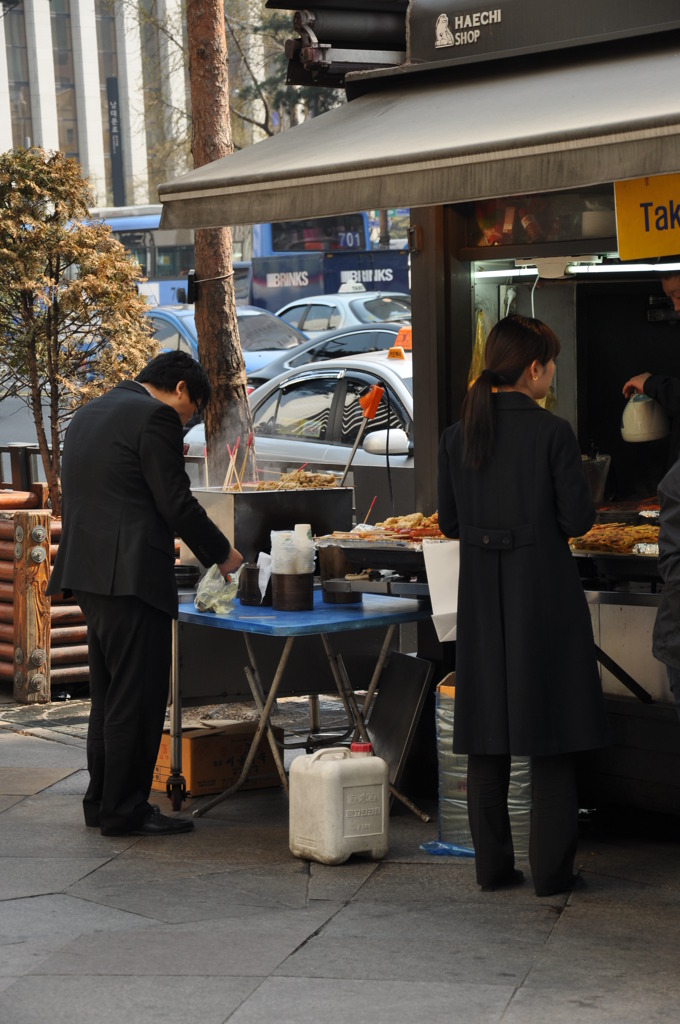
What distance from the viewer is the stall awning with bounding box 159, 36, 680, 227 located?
4.94m

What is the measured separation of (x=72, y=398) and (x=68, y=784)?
3.50 metres

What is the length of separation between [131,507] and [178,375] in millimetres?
580

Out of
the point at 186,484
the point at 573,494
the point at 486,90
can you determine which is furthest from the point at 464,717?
the point at 486,90

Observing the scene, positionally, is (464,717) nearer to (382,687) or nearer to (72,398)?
(382,687)

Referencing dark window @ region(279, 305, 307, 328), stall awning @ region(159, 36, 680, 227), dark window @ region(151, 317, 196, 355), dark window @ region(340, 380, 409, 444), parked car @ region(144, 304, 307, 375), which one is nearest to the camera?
stall awning @ region(159, 36, 680, 227)

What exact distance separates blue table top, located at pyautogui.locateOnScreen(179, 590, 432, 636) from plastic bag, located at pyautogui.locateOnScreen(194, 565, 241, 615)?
0.03m

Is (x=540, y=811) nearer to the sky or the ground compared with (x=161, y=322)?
nearer to the ground

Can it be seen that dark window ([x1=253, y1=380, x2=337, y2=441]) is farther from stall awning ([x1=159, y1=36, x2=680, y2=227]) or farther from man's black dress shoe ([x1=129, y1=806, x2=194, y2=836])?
man's black dress shoe ([x1=129, y1=806, x2=194, y2=836])

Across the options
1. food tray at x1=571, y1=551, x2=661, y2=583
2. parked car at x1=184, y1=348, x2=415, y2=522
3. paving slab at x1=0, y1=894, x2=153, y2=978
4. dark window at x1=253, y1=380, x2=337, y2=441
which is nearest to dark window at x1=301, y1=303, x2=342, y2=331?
parked car at x1=184, y1=348, x2=415, y2=522

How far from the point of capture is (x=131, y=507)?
584 centimetres

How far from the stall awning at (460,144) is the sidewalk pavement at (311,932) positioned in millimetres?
2462

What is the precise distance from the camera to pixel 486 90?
622cm

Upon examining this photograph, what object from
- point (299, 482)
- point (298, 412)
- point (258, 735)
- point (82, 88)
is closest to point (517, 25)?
point (299, 482)

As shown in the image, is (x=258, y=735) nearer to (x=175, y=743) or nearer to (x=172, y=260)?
(x=175, y=743)
